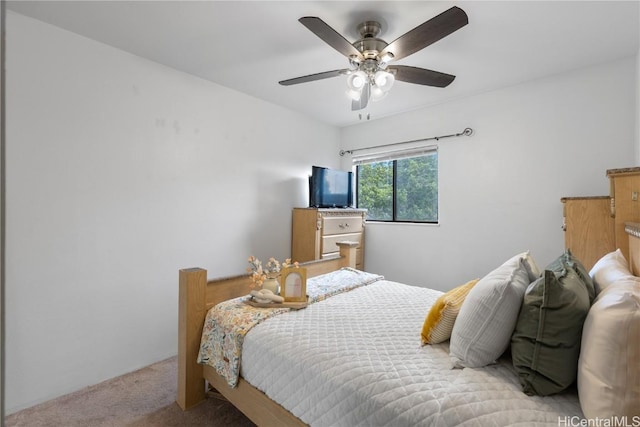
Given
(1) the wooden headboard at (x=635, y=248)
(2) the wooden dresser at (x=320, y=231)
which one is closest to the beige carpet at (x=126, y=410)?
(2) the wooden dresser at (x=320, y=231)

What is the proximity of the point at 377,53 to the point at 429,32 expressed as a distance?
35 cm

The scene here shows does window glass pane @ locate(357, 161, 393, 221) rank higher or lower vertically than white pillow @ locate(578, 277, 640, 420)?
higher

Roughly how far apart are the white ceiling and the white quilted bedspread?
5.89 feet

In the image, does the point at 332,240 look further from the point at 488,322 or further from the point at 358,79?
the point at 488,322

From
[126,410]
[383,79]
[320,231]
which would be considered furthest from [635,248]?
[126,410]

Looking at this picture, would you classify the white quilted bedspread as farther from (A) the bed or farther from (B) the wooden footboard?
(B) the wooden footboard

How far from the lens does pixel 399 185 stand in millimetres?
3777

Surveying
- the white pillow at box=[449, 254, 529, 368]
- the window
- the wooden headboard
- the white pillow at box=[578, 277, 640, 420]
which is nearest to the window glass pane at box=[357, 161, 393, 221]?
the window

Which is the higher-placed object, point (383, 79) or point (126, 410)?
point (383, 79)

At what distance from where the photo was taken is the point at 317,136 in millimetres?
3941

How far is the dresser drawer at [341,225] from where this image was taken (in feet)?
11.0

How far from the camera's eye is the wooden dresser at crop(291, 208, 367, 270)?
3.29 meters

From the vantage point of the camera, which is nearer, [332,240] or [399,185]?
[332,240]
